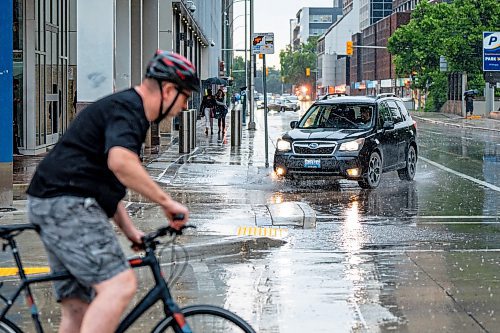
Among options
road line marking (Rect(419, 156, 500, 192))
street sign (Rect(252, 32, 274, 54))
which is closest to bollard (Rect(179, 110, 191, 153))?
street sign (Rect(252, 32, 274, 54))

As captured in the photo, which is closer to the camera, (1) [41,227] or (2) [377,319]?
(1) [41,227]

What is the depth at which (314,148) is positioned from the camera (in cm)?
1873

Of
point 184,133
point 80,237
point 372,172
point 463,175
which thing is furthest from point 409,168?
point 80,237

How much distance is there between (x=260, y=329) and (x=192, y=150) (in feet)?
70.7

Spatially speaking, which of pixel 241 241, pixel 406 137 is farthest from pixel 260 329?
pixel 406 137

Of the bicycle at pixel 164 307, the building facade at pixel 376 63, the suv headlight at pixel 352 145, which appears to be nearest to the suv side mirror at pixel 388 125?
the suv headlight at pixel 352 145

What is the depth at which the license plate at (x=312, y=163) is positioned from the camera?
18.6m

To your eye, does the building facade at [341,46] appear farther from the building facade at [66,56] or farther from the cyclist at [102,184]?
the cyclist at [102,184]

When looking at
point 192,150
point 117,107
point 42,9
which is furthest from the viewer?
point 192,150

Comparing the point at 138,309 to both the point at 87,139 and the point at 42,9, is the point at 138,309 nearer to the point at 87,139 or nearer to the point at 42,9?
the point at 87,139

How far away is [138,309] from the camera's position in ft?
16.2

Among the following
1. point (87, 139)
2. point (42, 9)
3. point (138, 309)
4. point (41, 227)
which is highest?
point (42, 9)

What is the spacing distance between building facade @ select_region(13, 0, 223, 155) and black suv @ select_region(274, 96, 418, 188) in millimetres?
4236

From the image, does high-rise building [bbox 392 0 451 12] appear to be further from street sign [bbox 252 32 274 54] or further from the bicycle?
the bicycle
